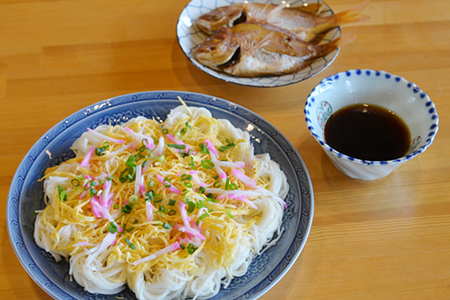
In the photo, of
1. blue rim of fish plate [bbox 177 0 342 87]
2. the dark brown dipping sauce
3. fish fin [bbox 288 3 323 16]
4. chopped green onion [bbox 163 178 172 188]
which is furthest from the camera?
fish fin [bbox 288 3 323 16]

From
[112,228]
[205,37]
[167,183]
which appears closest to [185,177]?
[167,183]

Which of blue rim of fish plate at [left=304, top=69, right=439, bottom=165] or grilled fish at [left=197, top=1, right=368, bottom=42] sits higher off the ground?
grilled fish at [left=197, top=1, right=368, bottom=42]

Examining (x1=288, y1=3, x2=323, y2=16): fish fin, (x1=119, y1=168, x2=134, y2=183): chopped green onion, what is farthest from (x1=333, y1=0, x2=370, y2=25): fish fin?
(x1=119, y1=168, x2=134, y2=183): chopped green onion

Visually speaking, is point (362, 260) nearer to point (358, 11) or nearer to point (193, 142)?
point (193, 142)

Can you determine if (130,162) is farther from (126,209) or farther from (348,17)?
(348,17)

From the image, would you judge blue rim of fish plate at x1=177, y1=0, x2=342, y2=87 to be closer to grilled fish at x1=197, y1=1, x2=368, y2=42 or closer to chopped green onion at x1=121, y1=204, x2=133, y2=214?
grilled fish at x1=197, y1=1, x2=368, y2=42

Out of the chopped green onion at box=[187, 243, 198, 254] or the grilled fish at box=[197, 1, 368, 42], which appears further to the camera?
the grilled fish at box=[197, 1, 368, 42]

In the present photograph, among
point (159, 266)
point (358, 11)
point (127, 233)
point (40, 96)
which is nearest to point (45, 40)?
point (40, 96)
